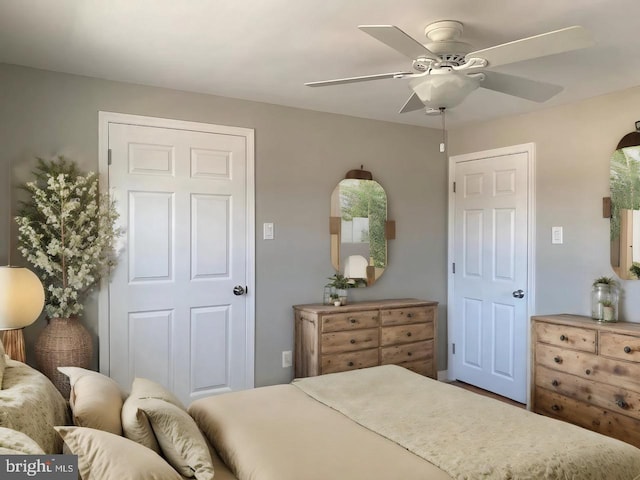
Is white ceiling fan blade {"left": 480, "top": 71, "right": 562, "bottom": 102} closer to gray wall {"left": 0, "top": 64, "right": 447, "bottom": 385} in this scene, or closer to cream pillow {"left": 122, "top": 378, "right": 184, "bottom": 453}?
gray wall {"left": 0, "top": 64, "right": 447, "bottom": 385}

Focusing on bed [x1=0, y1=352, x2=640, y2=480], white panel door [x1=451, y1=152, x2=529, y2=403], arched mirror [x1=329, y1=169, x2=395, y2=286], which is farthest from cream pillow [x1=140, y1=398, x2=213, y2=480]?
white panel door [x1=451, y1=152, x2=529, y2=403]

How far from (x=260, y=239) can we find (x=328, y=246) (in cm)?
62

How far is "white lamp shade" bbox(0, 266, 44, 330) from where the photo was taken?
2371mm

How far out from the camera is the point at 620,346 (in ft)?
10.4

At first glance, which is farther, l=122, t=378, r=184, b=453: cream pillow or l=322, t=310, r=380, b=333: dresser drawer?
l=322, t=310, r=380, b=333: dresser drawer

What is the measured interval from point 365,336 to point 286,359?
65 centimetres

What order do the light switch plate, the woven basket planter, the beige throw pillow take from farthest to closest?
the light switch plate → the woven basket planter → the beige throw pillow

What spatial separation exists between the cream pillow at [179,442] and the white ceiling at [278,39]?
1.72 meters

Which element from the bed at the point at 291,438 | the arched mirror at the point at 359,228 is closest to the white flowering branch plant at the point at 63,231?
the bed at the point at 291,438

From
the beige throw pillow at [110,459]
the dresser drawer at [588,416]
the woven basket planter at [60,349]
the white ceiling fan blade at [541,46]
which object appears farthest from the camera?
the dresser drawer at [588,416]

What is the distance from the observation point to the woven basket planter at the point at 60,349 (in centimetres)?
295

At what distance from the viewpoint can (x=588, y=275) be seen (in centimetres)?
377

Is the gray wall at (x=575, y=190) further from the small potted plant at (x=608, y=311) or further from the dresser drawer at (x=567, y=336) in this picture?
the dresser drawer at (x=567, y=336)

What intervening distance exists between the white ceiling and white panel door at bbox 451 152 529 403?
36.0 inches
